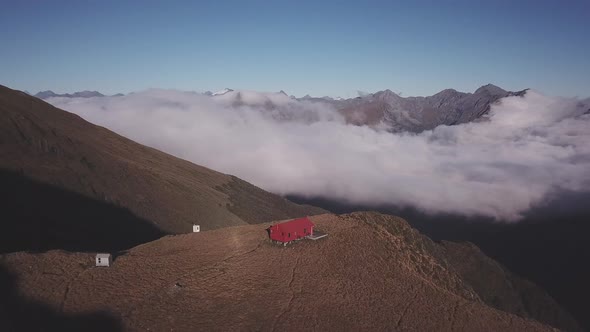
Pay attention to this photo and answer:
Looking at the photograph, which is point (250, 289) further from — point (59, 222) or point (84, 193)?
point (84, 193)

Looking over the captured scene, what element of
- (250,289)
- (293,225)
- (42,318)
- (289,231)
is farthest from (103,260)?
(293,225)

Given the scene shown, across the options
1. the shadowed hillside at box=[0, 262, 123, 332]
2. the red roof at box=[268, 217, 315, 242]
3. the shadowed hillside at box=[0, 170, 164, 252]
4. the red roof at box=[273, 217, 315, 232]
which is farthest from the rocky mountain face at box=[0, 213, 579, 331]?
the shadowed hillside at box=[0, 170, 164, 252]

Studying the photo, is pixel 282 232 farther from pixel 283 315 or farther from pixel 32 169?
pixel 32 169

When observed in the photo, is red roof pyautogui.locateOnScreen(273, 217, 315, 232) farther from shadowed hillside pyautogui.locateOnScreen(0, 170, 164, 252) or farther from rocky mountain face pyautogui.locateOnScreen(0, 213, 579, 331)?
shadowed hillside pyautogui.locateOnScreen(0, 170, 164, 252)

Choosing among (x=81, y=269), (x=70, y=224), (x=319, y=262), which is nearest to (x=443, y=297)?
(x=319, y=262)

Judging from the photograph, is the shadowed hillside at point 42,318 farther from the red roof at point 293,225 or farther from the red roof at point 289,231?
the red roof at point 293,225

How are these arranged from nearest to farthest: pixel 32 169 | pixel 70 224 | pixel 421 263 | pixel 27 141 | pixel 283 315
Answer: pixel 283 315 → pixel 421 263 → pixel 70 224 → pixel 32 169 → pixel 27 141
